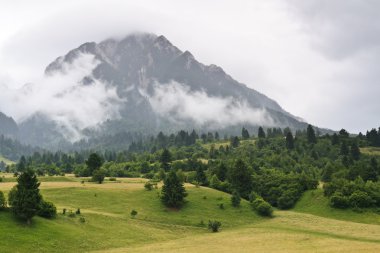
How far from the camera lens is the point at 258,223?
365ft

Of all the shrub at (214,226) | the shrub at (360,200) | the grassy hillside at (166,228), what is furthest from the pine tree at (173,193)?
the shrub at (360,200)

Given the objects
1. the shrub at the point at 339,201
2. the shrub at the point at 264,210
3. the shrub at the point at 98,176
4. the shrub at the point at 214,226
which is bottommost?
the shrub at the point at 214,226

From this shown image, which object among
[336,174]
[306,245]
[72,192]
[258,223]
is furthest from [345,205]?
[72,192]

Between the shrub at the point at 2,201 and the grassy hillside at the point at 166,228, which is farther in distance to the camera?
the shrub at the point at 2,201

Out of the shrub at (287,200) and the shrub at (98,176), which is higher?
the shrub at (98,176)

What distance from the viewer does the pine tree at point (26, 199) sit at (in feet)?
269

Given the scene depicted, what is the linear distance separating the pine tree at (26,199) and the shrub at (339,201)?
276 feet

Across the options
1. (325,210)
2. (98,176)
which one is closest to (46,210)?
(98,176)

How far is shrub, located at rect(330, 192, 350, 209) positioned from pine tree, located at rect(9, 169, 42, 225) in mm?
84268

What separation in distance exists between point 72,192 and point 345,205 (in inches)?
3273

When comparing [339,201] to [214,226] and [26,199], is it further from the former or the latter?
[26,199]

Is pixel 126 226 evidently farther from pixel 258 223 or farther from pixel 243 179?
pixel 243 179

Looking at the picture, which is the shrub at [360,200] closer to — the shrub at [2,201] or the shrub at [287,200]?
the shrub at [287,200]

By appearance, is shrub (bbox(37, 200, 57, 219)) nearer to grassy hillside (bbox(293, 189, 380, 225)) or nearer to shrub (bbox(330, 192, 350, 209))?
grassy hillside (bbox(293, 189, 380, 225))
